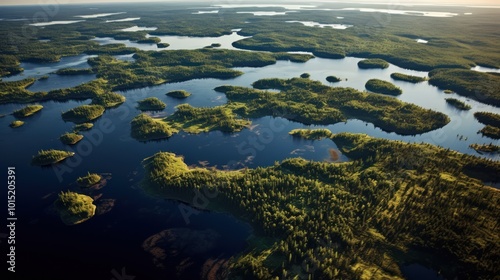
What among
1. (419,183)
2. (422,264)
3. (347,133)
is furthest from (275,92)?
(422,264)

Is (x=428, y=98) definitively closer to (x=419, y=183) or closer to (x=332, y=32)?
(x=419, y=183)

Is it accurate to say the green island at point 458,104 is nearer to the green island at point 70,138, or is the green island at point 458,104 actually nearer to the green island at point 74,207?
the green island at point 74,207

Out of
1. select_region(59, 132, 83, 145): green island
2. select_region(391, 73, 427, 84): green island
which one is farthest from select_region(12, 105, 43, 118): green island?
select_region(391, 73, 427, 84): green island

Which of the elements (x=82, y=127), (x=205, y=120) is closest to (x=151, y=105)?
(x=82, y=127)

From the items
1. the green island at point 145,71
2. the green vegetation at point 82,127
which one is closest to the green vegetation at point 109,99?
the green island at point 145,71

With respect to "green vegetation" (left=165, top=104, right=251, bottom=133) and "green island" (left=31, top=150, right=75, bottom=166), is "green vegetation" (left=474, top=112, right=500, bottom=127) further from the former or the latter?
"green island" (left=31, top=150, right=75, bottom=166)
